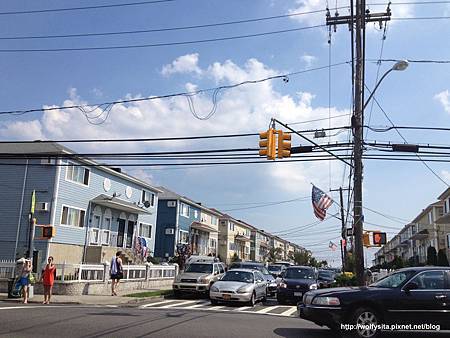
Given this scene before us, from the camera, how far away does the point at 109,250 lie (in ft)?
115

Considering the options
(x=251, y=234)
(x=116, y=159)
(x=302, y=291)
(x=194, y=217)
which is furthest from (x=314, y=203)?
(x=251, y=234)

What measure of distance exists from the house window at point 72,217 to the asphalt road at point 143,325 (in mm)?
17375

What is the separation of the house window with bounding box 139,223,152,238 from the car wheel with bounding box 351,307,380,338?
34.0 metres

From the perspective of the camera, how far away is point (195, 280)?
73.3 ft

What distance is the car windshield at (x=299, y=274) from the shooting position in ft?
71.9

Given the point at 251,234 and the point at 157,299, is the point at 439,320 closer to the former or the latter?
the point at 157,299

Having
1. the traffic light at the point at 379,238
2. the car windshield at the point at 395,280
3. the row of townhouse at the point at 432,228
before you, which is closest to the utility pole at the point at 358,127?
the traffic light at the point at 379,238

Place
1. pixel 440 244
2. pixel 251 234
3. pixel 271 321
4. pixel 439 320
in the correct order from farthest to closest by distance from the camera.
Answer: pixel 251 234, pixel 440 244, pixel 271 321, pixel 439 320

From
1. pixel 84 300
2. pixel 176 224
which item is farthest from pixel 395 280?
pixel 176 224

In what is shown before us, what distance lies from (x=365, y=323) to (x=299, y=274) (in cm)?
1185

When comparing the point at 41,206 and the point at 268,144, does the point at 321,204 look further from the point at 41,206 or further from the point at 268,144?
the point at 41,206

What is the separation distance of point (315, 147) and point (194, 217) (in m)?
43.4

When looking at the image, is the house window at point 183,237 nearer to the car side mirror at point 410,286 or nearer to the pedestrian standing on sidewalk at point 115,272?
the pedestrian standing on sidewalk at point 115,272

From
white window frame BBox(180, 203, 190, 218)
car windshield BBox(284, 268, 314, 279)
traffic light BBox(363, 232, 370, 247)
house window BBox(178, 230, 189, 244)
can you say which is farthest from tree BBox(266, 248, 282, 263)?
traffic light BBox(363, 232, 370, 247)
